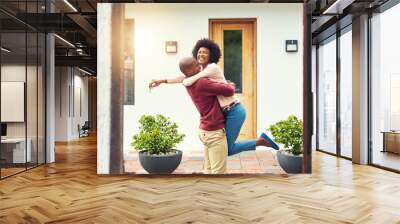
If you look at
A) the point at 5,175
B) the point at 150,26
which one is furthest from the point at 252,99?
the point at 5,175

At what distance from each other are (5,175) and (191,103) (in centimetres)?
297

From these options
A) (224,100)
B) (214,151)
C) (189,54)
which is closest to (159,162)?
(214,151)

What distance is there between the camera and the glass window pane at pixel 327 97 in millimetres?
8414

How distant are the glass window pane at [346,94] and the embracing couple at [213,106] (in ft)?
9.17

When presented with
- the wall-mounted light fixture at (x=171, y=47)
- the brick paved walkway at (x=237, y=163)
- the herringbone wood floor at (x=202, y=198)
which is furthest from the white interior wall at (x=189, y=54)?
the herringbone wood floor at (x=202, y=198)

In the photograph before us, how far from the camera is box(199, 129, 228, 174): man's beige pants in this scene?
526 cm

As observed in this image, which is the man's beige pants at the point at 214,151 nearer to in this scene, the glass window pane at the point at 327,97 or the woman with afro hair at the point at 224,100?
the woman with afro hair at the point at 224,100

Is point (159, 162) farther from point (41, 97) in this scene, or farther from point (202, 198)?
point (41, 97)

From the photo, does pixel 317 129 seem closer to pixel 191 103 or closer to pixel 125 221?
pixel 191 103

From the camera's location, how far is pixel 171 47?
5.40 meters

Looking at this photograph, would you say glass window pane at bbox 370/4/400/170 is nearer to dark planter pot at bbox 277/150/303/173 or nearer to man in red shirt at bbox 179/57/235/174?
dark planter pot at bbox 277/150/303/173

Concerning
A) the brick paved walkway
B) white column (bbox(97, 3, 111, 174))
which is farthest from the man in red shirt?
white column (bbox(97, 3, 111, 174))

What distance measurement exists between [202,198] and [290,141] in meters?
1.88

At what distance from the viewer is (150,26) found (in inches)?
213
